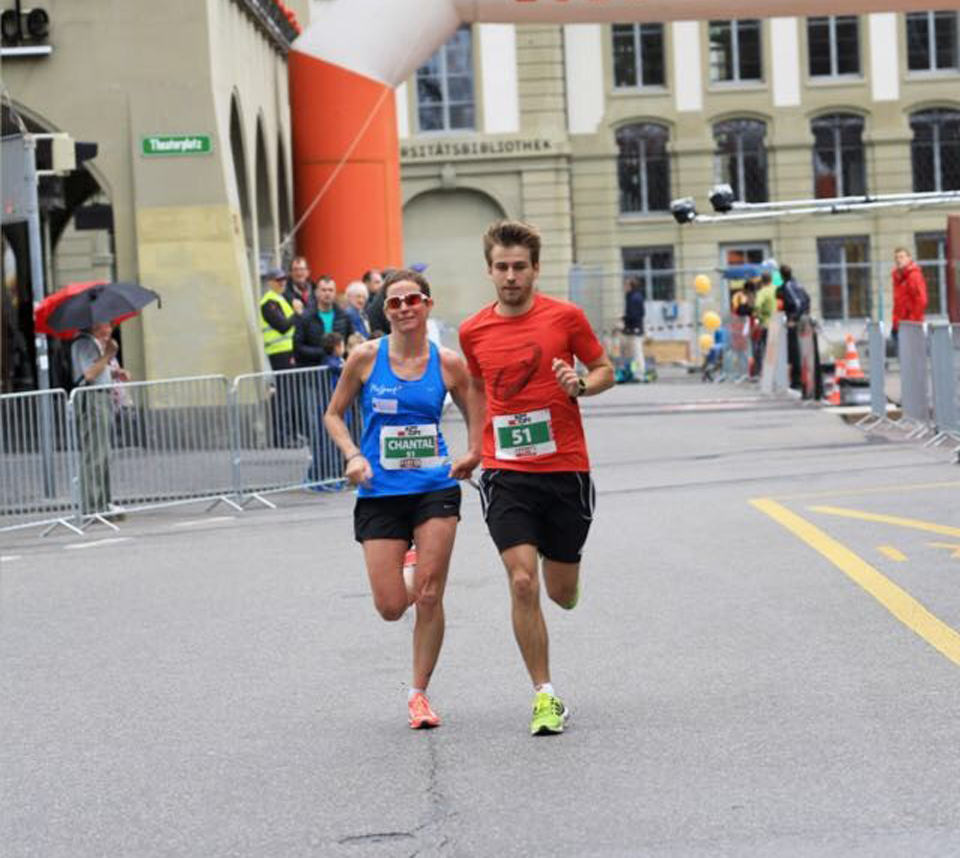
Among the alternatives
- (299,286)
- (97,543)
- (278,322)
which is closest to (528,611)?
(97,543)

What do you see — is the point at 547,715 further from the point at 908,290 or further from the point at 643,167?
the point at 643,167

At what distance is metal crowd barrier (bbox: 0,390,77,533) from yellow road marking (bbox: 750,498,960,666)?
17.2 ft

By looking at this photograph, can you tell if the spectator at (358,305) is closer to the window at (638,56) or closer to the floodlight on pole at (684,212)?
the floodlight on pole at (684,212)

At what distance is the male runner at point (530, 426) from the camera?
26.7 feet

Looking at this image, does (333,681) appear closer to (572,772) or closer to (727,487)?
(572,772)

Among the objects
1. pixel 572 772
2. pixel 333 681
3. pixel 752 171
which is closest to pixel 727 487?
pixel 333 681

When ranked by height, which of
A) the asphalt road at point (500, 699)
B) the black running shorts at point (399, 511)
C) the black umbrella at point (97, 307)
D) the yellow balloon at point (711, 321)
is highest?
the black umbrella at point (97, 307)

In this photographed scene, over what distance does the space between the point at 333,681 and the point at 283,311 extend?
13.5m

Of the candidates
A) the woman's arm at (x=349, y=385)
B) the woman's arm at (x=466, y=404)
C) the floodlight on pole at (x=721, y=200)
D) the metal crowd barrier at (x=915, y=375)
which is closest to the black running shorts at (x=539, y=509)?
the woman's arm at (x=466, y=404)

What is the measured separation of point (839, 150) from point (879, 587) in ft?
152

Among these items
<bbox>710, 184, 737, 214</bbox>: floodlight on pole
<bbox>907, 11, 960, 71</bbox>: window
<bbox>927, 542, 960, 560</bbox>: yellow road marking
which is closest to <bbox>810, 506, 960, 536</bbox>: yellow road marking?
<bbox>927, 542, 960, 560</bbox>: yellow road marking

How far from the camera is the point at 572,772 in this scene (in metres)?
7.14

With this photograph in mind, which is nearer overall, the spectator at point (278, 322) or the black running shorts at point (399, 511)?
the black running shorts at point (399, 511)

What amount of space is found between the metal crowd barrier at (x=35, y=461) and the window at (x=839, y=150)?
135 feet
